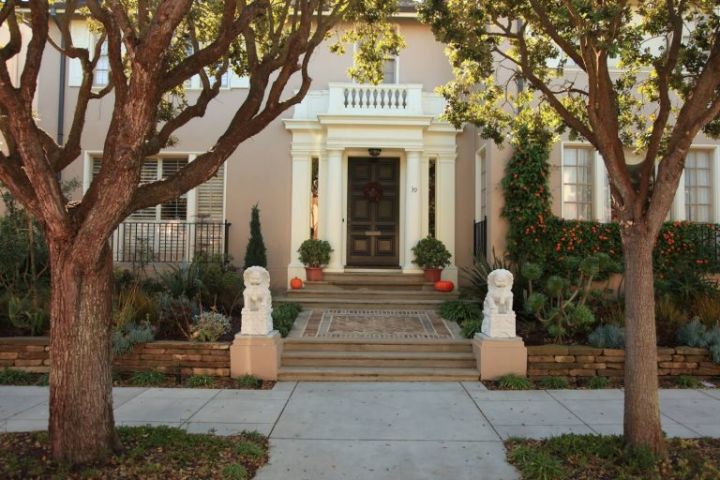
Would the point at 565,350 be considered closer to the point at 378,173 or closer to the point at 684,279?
the point at 684,279

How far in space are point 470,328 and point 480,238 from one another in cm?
349

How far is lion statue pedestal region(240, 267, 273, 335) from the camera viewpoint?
6.91 m

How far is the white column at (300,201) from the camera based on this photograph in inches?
442

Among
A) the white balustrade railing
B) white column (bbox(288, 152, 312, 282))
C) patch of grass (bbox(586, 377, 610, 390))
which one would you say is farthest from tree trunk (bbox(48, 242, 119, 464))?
the white balustrade railing

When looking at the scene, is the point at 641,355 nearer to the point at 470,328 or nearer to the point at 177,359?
the point at 470,328

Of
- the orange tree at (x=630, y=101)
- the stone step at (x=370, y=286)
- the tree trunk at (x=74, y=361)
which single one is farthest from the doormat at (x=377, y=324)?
the tree trunk at (x=74, y=361)

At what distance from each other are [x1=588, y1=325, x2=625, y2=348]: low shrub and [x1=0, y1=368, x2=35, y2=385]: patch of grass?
7132 millimetres

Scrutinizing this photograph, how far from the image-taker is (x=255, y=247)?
10.6 meters

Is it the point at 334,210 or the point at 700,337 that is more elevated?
the point at 334,210

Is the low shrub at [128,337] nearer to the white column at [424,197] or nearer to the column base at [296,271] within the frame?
the column base at [296,271]

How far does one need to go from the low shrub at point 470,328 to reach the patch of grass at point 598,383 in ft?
5.30

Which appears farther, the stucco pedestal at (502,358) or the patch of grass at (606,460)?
the stucco pedestal at (502,358)

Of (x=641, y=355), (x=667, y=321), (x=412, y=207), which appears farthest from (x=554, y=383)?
(x=412, y=207)

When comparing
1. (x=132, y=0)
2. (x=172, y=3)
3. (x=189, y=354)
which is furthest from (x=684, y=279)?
(x=132, y=0)
